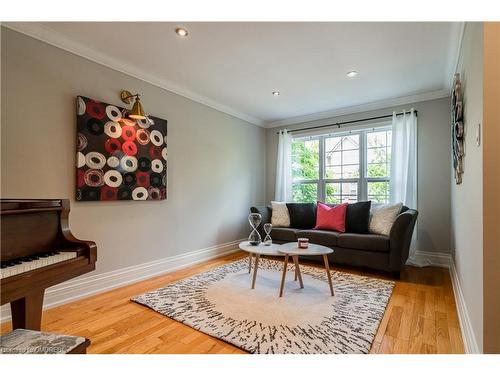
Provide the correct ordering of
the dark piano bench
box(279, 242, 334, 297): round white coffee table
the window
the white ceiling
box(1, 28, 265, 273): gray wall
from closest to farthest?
the dark piano bench < box(1, 28, 265, 273): gray wall < the white ceiling < box(279, 242, 334, 297): round white coffee table < the window

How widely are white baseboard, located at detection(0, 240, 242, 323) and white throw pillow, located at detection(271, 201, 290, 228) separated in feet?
3.51

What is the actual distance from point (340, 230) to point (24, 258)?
3380 mm

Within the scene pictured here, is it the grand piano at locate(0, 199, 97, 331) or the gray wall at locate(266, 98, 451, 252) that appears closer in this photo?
the grand piano at locate(0, 199, 97, 331)

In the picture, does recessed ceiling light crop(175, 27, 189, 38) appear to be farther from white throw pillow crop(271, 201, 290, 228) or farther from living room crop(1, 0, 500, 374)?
white throw pillow crop(271, 201, 290, 228)

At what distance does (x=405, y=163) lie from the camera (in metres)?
3.71

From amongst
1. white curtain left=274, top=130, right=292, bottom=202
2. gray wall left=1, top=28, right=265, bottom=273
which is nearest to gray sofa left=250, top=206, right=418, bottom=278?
white curtain left=274, top=130, right=292, bottom=202

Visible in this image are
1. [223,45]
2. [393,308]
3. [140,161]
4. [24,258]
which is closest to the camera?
[24,258]

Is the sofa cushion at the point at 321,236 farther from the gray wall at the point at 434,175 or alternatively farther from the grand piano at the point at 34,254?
the grand piano at the point at 34,254

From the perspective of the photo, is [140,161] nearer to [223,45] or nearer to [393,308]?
[223,45]

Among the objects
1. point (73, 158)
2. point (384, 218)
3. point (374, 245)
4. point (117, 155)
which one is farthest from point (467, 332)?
point (73, 158)

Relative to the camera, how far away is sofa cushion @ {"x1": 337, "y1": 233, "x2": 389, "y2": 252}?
3119 mm

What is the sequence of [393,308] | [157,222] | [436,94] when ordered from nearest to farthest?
[393,308] < [157,222] < [436,94]

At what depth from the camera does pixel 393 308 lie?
2.24 meters
